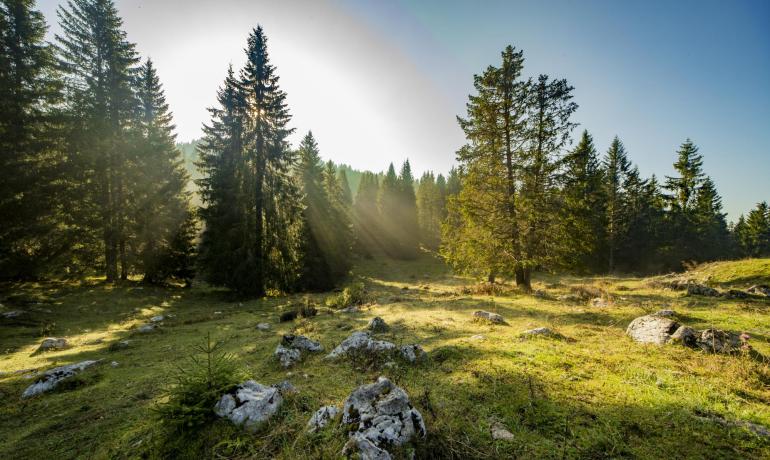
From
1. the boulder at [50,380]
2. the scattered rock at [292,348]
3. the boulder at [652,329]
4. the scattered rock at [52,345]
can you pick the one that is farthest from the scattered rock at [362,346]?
the scattered rock at [52,345]

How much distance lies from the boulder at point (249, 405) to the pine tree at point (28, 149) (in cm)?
2293

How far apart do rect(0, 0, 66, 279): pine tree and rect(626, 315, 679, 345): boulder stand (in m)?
29.3

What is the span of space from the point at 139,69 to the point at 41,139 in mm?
8472

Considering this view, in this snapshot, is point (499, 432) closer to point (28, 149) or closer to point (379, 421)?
point (379, 421)

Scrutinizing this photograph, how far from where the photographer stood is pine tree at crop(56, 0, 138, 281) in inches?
781

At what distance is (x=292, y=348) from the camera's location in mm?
7113

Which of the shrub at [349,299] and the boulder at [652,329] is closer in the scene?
the boulder at [652,329]

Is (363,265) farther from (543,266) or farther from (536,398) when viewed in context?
(536,398)

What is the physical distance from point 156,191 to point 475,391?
2819cm

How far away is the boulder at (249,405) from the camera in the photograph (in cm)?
363

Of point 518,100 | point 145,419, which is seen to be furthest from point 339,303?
point 518,100

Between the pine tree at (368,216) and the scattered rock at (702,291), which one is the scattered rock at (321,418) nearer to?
the scattered rock at (702,291)

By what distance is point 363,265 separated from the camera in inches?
1933

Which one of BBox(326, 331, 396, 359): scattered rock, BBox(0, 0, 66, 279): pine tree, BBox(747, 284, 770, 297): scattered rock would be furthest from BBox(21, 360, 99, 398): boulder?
BBox(747, 284, 770, 297): scattered rock
